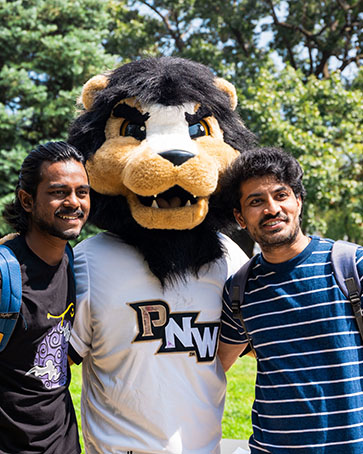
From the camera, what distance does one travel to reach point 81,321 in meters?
2.30

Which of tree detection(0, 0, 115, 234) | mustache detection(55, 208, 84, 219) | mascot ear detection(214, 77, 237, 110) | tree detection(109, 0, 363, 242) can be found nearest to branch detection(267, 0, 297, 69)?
tree detection(109, 0, 363, 242)

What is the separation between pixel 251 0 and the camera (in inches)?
474

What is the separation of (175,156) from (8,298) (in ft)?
3.05

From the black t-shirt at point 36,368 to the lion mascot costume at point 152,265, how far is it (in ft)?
0.98

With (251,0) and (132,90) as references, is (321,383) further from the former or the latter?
(251,0)

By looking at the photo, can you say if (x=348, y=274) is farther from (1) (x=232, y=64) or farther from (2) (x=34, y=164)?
(1) (x=232, y=64)

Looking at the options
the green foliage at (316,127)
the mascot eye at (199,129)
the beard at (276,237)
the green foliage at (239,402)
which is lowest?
the green foliage at (239,402)

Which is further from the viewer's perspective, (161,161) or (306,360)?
(161,161)

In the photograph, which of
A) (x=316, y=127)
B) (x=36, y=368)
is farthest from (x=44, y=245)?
(x=316, y=127)

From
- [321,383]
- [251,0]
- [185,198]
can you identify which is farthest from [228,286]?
[251,0]

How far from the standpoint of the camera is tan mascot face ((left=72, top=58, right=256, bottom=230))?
222cm

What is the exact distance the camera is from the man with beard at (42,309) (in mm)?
1835

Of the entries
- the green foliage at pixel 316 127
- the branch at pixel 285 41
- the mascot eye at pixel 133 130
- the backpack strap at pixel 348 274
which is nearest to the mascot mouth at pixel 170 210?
the mascot eye at pixel 133 130

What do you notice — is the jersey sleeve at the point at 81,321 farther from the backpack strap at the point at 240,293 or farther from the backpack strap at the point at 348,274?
the backpack strap at the point at 348,274
